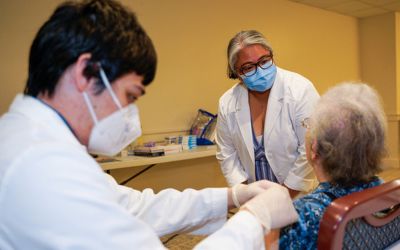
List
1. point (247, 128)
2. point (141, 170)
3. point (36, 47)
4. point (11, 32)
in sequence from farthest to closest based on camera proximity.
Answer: point (141, 170), point (11, 32), point (247, 128), point (36, 47)

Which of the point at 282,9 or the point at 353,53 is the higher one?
the point at 282,9

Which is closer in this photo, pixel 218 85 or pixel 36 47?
pixel 36 47

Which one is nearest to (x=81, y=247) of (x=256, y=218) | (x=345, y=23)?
(x=256, y=218)

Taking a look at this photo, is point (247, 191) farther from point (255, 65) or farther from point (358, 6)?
point (358, 6)

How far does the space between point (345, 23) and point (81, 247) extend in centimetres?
549

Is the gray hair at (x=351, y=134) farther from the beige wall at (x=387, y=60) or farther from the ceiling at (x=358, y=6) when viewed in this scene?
the beige wall at (x=387, y=60)

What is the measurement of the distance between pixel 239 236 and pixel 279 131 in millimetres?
985

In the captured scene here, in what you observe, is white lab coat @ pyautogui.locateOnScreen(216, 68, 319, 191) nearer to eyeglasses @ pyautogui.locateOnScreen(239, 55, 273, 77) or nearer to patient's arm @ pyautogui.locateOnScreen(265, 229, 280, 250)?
eyeglasses @ pyautogui.locateOnScreen(239, 55, 273, 77)

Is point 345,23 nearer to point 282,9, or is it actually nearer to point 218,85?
point 282,9

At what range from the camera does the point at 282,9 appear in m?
4.35

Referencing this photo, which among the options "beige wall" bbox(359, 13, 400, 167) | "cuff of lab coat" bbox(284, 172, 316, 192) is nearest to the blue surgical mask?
"cuff of lab coat" bbox(284, 172, 316, 192)

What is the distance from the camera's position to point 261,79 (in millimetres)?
1680

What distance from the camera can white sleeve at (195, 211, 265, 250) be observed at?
759 millimetres

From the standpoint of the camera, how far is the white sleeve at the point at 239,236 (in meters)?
0.76
